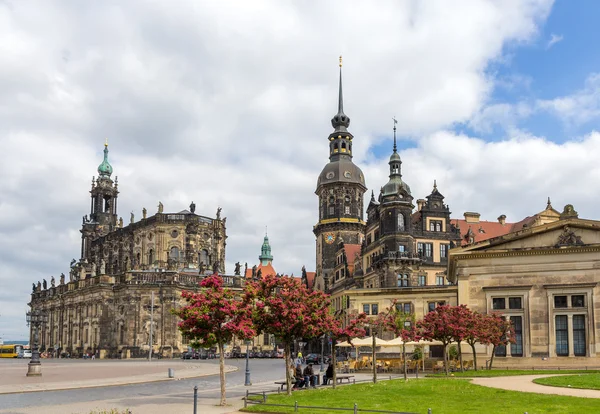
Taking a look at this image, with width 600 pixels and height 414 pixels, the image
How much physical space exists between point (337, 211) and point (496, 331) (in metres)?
79.4

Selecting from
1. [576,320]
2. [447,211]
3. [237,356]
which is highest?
[447,211]

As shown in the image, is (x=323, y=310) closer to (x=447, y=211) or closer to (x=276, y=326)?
(x=276, y=326)

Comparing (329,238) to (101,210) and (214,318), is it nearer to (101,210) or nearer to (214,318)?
(101,210)

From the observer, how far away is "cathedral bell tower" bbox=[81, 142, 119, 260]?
138m

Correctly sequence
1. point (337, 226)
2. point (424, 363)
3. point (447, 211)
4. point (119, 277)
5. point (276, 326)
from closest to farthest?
1. point (276, 326)
2. point (424, 363)
3. point (447, 211)
4. point (119, 277)
5. point (337, 226)

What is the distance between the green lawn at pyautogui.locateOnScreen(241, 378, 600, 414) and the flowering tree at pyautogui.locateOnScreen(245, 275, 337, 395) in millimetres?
2921

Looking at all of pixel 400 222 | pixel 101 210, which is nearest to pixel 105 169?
pixel 101 210

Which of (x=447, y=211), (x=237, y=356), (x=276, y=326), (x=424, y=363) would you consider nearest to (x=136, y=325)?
(x=237, y=356)

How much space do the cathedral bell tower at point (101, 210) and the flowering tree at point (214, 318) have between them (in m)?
112

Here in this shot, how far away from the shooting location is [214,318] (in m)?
29.8

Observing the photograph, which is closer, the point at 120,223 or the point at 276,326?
the point at 276,326

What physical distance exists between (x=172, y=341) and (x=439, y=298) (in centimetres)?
4591

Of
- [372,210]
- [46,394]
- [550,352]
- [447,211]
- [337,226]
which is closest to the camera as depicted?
[46,394]

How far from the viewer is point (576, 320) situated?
163ft
